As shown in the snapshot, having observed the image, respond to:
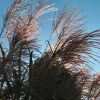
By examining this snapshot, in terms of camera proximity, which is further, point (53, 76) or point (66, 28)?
point (66, 28)

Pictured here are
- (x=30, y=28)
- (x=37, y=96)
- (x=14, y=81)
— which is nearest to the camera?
(x=37, y=96)

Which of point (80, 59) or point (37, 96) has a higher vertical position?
point (80, 59)

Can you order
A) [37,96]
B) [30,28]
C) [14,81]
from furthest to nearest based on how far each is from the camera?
[30,28], [14,81], [37,96]

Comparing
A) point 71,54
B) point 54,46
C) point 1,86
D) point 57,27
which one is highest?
point 57,27

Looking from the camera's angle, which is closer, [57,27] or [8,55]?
[8,55]

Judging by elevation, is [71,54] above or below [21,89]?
above

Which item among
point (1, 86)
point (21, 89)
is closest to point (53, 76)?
point (21, 89)

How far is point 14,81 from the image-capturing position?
133 inches

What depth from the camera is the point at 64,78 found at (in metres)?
3.44

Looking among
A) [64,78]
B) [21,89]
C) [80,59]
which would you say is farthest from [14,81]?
[80,59]

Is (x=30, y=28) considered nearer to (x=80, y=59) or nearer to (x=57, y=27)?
(x=57, y=27)

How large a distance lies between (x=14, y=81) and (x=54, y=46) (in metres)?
0.65

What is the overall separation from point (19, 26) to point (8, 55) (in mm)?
405

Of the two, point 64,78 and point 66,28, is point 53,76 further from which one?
point 66,28
